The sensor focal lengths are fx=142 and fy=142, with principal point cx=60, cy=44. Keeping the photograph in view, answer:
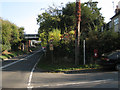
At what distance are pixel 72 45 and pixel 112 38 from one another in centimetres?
440

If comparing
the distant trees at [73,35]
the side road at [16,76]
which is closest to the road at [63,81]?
the side road at [16,76]

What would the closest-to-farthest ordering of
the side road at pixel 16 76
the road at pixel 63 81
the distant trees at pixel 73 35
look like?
the road at pixel 63 81 → the side road at pixel 16 76 → the distant trees at pixel 73 35

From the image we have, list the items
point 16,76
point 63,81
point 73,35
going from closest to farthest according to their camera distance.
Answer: point 63,81 < point 16,76 < point 73,35

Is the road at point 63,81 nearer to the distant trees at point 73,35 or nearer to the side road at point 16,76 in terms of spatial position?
the side road at point 16,76

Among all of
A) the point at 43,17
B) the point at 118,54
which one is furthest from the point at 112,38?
the point at 43,17

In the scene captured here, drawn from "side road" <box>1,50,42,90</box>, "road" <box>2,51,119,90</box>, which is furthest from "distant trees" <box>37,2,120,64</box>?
"side road" <box>1,50,42,90</box>

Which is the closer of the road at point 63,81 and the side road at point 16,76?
the road at point 63,81

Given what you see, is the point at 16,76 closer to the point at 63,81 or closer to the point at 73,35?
the point at 63,81

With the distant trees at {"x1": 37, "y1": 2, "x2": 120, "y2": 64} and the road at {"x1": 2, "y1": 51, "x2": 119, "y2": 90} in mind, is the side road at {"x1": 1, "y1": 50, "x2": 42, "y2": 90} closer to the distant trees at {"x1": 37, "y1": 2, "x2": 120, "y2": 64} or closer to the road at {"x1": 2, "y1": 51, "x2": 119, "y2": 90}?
the road at {"x1": 2, "y1": 51, "x2": 119, "y2": 90}

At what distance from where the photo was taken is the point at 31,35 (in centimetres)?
7869

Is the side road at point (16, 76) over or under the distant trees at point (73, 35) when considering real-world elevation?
under

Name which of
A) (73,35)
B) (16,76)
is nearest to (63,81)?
(16,76)

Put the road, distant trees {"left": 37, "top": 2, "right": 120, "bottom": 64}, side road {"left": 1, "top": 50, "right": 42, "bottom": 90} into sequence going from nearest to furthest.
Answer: the road → side road {"left": 1, "top": 50, "right": 42, "bottom": 90} → distant trees {"left": 37, "top": 2, "right": 120, "bottom": 64}

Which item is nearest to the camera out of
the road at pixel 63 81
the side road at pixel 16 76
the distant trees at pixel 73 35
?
the road at pixel 63 81
